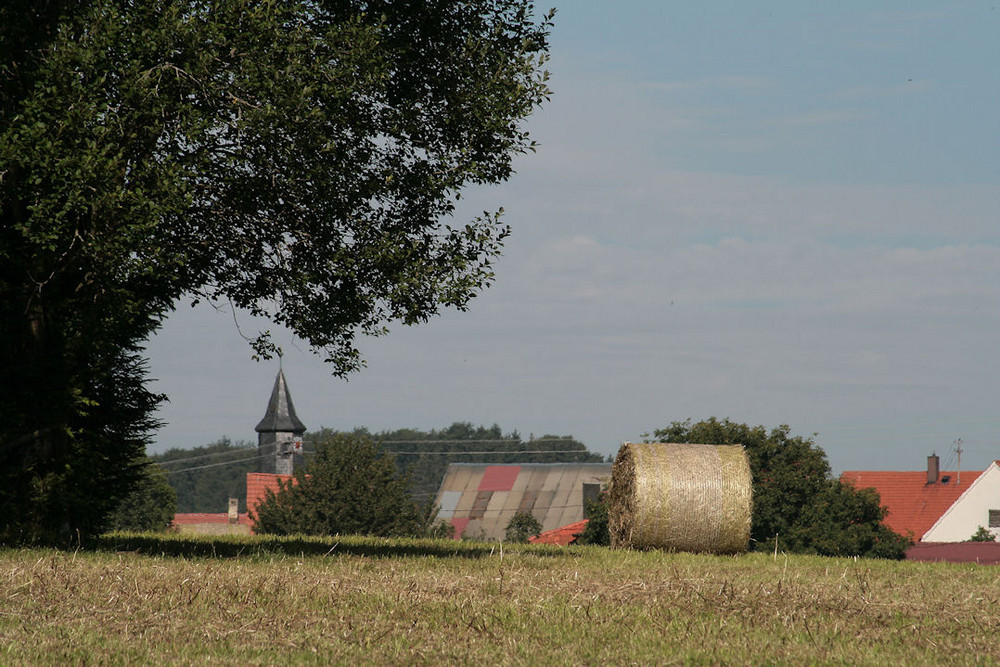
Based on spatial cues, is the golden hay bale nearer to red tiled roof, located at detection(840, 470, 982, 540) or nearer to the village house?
the village house

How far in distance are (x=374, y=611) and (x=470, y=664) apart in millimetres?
2675

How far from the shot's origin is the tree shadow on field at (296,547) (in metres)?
19.6

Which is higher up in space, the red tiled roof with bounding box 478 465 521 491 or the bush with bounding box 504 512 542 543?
the red tiled roof with bounding box 478 465 521 491

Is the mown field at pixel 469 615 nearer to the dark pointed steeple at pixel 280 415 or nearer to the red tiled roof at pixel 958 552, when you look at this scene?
the red tiled roof at pixel 958 552

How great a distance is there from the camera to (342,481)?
66.6 meters

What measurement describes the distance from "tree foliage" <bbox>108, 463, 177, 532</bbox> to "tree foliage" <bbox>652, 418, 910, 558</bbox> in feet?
120

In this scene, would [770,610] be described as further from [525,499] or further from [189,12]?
[525,499]

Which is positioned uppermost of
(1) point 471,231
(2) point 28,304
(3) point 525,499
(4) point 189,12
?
(4) point 189,12

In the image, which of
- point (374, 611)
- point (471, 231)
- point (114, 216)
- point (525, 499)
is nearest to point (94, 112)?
point (114, 216)

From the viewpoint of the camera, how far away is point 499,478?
375ft

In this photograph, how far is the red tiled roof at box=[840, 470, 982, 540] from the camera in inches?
3403

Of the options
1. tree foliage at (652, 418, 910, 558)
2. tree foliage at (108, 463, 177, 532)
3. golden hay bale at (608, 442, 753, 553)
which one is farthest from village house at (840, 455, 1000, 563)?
golden hay bale at (608, 442, 753, 553)

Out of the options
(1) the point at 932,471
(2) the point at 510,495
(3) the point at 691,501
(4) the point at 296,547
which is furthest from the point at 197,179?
(2) the point at 510,495

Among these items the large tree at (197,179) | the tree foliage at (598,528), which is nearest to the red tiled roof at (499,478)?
the tree foliage at (598,528)
